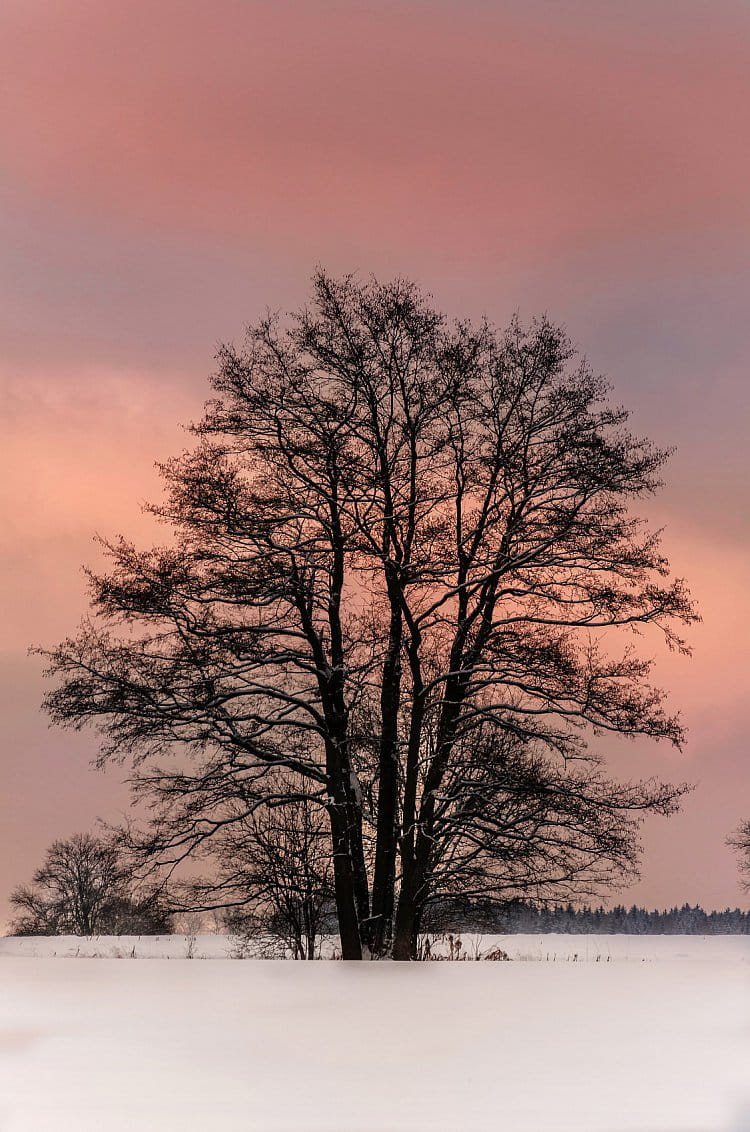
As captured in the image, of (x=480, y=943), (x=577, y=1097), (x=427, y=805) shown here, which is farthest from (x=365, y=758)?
(x=577, y=1097)

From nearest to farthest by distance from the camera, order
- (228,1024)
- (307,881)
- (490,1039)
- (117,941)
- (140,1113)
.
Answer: (140,1113), (490,1039), (228,1024), (307,881), (117,941)

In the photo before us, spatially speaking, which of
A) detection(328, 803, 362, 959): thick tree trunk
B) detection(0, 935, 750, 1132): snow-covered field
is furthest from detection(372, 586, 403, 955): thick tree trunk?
detection(0, 935, 750, 1132): snow-covered field

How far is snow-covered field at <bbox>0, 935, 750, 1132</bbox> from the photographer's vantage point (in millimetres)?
5844

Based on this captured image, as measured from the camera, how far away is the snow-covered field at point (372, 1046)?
5.84m

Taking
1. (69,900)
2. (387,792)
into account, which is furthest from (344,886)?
(69,900)

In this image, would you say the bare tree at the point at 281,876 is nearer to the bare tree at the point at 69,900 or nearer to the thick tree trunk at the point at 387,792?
the thick tree trunk at the point at 387,792

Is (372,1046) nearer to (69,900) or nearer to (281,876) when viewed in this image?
(281,876)

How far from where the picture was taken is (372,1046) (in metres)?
7.20

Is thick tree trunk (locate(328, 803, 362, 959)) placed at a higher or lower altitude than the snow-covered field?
higher

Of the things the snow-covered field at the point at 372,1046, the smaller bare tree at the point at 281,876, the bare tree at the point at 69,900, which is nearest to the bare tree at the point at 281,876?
the smaller bare tree at the point at 281,876

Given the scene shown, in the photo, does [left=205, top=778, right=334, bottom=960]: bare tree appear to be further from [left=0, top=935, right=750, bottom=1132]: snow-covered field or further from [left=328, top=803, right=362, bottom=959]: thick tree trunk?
[left=0, top=935, right=750, bottom=1132]: snow-covered field

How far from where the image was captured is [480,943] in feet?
50.2

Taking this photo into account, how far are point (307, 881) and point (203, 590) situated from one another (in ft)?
14.9

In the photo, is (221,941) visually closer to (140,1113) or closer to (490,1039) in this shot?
(490,1039)
